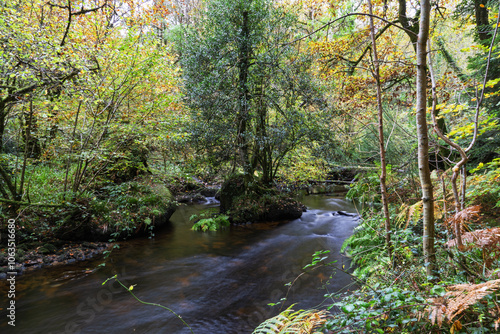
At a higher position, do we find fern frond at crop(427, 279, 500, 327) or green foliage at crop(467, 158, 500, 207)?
green foliage at crop(467, 158, 500, 207)

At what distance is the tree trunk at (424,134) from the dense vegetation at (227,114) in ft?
3.91

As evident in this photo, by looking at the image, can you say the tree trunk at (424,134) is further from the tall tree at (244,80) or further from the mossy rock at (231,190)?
the mossy rock at (231,190)

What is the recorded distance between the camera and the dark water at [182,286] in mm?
4121

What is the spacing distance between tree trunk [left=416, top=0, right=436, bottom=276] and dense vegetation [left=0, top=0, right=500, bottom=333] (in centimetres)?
119

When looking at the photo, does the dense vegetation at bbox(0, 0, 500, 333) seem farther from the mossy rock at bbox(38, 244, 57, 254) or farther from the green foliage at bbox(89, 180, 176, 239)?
the mossy rock at bbox(38, 244, 57, 254)

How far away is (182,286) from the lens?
209 inches

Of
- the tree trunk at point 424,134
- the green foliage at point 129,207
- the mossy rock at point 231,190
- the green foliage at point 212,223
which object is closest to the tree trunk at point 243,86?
the mossy rock at point 231,190

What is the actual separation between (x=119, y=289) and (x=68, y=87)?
15.1ft

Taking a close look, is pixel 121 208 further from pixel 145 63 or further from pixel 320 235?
pixel 320 235

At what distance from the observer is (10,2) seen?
602 centimetres

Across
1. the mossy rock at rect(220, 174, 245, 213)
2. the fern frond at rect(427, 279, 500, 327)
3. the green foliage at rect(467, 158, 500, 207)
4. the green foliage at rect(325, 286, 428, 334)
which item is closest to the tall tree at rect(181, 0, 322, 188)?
the mossy rock at rect(220, 174, 245, 213)

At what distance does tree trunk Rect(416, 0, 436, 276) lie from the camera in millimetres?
2273

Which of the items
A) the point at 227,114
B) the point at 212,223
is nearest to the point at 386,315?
the point at 212,223

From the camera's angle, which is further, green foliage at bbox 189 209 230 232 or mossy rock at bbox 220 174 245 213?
mossy rock at bbox 220 174 245 213
